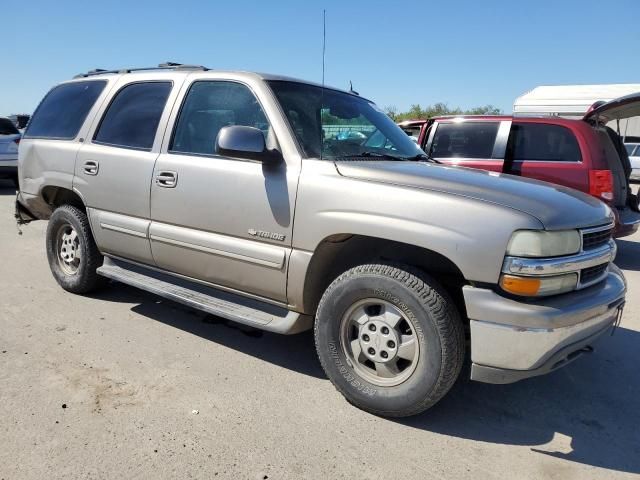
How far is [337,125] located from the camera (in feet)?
11.9

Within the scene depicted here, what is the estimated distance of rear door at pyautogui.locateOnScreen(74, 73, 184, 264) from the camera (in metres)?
3.84

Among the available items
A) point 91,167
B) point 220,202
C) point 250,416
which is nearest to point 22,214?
point 91,167

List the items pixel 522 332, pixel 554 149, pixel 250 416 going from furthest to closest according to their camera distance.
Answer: pixel 554 149
pixel 250 416
pixel 522 332

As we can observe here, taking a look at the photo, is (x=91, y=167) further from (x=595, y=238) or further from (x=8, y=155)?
(x=8, y=155)

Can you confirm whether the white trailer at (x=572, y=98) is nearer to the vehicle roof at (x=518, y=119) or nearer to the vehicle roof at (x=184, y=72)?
the vehicle roof at (x=518, y=119)

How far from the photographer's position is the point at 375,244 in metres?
3.02

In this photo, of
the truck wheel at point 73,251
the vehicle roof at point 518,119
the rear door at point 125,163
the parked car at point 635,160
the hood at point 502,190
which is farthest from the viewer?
the parked car at point 635,160

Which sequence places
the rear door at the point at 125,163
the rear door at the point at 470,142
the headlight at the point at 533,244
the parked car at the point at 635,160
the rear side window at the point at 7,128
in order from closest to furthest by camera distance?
1. the headlight at the point at 533,244
2. the rear door at the point at 125,163
3. the rear door at the point at 470,142
4. the rear side window at the point at 7,128
5. the parked car at the point at 635,160

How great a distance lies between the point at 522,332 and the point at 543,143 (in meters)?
5.23

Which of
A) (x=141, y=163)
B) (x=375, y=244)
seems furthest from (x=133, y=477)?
(x=141, y=163)

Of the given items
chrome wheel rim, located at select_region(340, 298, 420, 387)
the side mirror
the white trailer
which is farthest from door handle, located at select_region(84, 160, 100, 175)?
the white trailer

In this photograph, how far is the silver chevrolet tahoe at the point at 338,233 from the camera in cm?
247

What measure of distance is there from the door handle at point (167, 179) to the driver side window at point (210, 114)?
19 centimetres

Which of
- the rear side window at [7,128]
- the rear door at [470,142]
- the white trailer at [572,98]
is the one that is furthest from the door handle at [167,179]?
the white trailer at [572,98]
